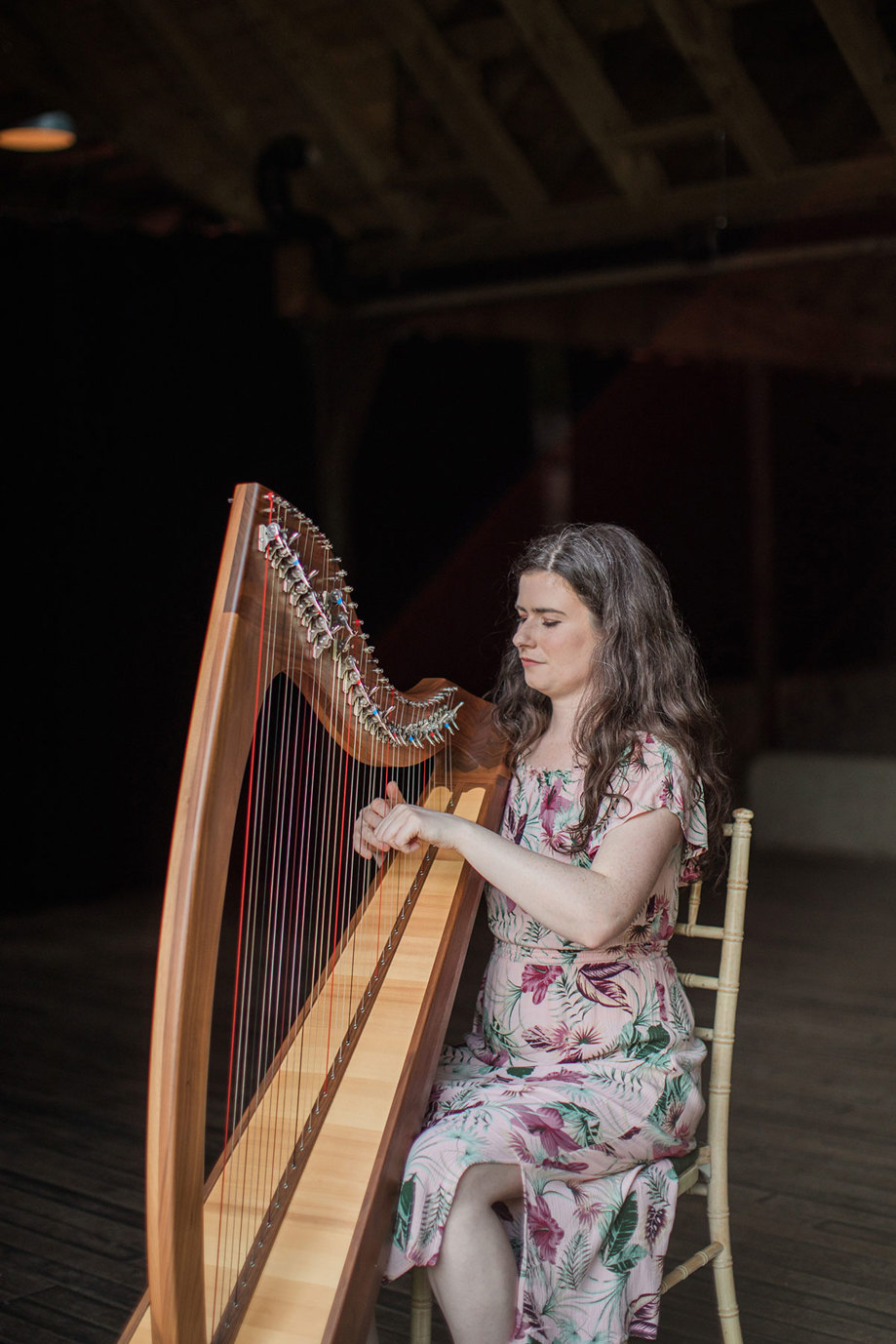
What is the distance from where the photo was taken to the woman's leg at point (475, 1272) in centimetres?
140

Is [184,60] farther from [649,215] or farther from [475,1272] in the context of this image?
[475,1272]

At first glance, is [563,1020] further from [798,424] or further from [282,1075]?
[798,424]

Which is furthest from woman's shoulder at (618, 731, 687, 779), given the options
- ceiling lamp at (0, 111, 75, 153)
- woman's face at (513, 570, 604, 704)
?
ceiling lamp at (0, 111, 75, 153)

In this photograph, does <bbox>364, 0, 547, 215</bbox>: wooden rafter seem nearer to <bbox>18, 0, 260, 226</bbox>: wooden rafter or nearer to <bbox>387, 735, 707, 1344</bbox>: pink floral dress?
<bbox>18, 0, 260, 226</bbox>: wooden rafter

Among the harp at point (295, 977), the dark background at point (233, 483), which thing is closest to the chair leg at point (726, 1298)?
the harp at point (295, 977)

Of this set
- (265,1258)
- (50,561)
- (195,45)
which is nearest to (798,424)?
(195,45)

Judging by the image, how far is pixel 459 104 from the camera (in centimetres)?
565

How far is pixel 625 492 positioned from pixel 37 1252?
19.8ft

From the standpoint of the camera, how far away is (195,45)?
560 centimetres

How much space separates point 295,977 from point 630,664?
554 mm

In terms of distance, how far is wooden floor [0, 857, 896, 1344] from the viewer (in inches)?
87.0

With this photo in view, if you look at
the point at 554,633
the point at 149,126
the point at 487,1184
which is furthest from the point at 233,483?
the point at 487,1184

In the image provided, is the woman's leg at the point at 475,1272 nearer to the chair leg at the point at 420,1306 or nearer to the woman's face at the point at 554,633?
the chair leg at the point at 420,1306

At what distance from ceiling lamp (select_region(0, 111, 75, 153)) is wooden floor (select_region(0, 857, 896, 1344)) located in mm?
2924
